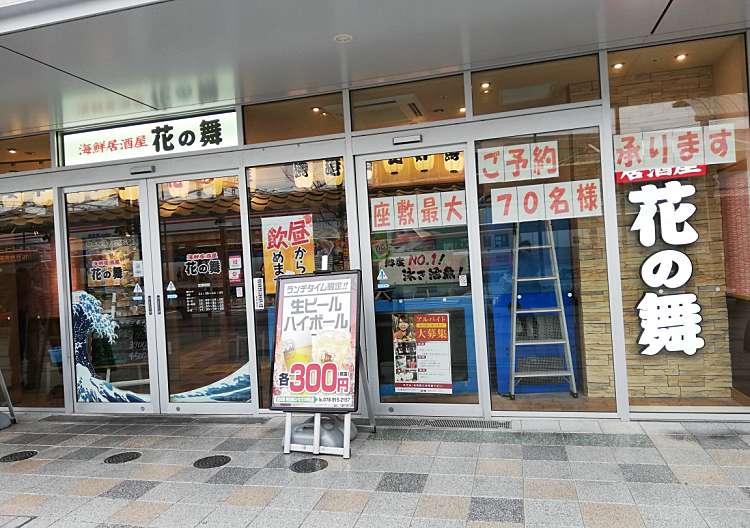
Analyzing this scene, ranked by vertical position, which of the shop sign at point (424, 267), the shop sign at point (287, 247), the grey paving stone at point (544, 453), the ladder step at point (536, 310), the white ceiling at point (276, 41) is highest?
the white ceiling at point (276, 41)

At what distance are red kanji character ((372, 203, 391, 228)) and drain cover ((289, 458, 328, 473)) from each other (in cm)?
214

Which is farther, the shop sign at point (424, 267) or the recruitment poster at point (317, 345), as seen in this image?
the shop sign at point (424, 267)

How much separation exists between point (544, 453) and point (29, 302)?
5.72 metres

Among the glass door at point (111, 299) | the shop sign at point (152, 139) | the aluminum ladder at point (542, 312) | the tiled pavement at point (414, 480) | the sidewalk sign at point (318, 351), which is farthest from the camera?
the glass door at point (111, 299)

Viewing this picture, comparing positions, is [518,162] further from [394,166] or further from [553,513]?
[553,513]

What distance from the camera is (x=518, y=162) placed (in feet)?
16.3

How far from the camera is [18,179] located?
20.2ft

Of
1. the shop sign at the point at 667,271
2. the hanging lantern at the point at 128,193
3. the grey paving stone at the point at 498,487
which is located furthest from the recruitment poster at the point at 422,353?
the hanging lantern at the point at 128,193

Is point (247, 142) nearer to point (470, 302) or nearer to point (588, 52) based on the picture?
point (470, 302)

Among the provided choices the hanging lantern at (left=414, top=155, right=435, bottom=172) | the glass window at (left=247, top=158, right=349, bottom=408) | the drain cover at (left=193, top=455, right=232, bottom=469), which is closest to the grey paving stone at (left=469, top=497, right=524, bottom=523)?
the drain cover at (left=193, top=455, right=232, bottom=469)

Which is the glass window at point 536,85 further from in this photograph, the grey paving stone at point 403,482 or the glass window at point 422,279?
the grey paving stone at point 403,482

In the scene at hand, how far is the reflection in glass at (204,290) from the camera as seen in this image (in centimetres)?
568

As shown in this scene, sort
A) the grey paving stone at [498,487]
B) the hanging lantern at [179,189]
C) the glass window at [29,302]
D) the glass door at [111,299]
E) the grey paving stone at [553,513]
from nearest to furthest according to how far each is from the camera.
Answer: the grey paving stone at [553,513] → the grey paving stone at [498,487] → the hanging lantern at [179,189] → the glass door at [111,299] → the glass window at [29,302]

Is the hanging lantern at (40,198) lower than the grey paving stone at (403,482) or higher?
higher
